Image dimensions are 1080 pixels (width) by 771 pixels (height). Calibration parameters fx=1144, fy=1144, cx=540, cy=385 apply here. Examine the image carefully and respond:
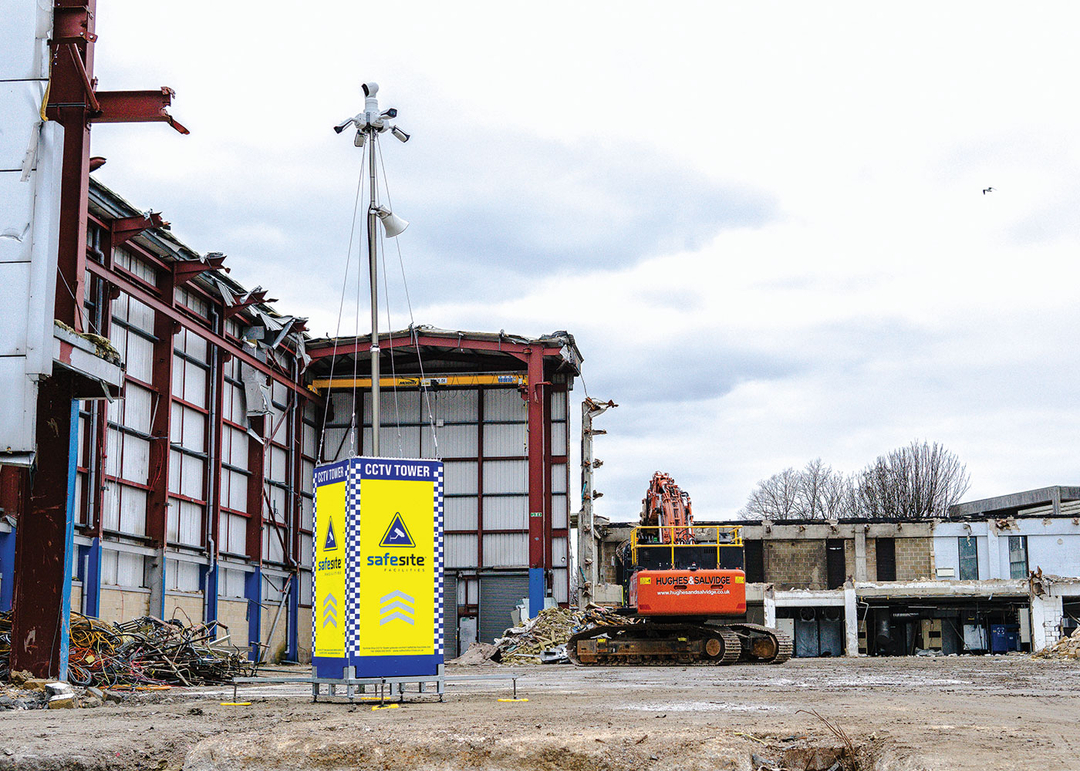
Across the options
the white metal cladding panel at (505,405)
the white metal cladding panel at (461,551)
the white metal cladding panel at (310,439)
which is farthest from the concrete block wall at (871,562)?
the white metal cladding panel at (310,439)

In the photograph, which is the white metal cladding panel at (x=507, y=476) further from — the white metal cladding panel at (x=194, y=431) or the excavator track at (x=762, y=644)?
the excavator track at (x=762, y=644)

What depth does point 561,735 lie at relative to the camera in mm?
10922

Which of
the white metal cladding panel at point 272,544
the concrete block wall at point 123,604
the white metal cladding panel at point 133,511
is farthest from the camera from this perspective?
the white metal cladding panel at point 272,544

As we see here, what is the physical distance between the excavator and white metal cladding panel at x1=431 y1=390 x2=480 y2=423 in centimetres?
1258

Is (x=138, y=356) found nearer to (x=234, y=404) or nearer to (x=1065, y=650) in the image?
(x=234, y=404)

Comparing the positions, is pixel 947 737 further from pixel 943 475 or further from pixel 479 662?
pixel 943 475

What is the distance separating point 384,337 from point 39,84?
26.4 meters

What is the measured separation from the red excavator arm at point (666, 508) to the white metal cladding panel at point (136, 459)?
49.2ft

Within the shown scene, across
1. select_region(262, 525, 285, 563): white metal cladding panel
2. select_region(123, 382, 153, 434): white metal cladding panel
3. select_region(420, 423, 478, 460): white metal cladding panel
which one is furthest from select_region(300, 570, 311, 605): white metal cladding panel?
select_region(123, 382, 153, 434): white metal cladding panel

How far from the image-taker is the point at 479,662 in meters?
37.3

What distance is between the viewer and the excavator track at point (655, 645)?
3344 cm

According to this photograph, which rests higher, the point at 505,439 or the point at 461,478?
the point at 505,439

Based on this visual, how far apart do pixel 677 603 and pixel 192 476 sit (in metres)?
15.4

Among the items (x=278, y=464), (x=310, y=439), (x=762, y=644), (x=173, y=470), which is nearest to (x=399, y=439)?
(x=310, y=439)
